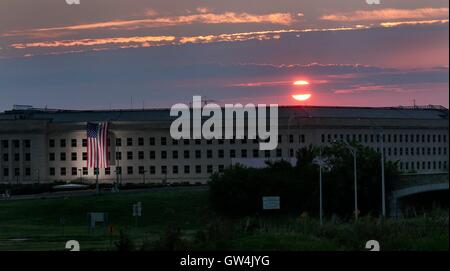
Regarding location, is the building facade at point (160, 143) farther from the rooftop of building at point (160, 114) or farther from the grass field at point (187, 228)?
the grass field at point (187, 228)

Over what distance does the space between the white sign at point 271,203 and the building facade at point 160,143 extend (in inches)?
972

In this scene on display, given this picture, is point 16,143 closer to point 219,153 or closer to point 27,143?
point 27,143

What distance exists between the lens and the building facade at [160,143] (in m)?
92.9

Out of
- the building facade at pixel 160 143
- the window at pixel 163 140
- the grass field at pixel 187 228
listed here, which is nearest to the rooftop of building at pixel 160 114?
the building facade at pixel 160 143

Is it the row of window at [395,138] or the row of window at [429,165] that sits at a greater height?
the row of window at [395,138]

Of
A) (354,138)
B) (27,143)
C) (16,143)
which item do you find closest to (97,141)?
(27,143)

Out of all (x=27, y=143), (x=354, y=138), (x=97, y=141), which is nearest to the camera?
(x=97, y=141)

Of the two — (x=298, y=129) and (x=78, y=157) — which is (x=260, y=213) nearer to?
(x=78, y=157)

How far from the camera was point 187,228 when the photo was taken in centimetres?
5234

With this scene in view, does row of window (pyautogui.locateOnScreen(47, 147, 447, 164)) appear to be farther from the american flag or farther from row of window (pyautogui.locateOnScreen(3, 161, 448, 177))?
the american flag

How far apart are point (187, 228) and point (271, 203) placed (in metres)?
13.0
